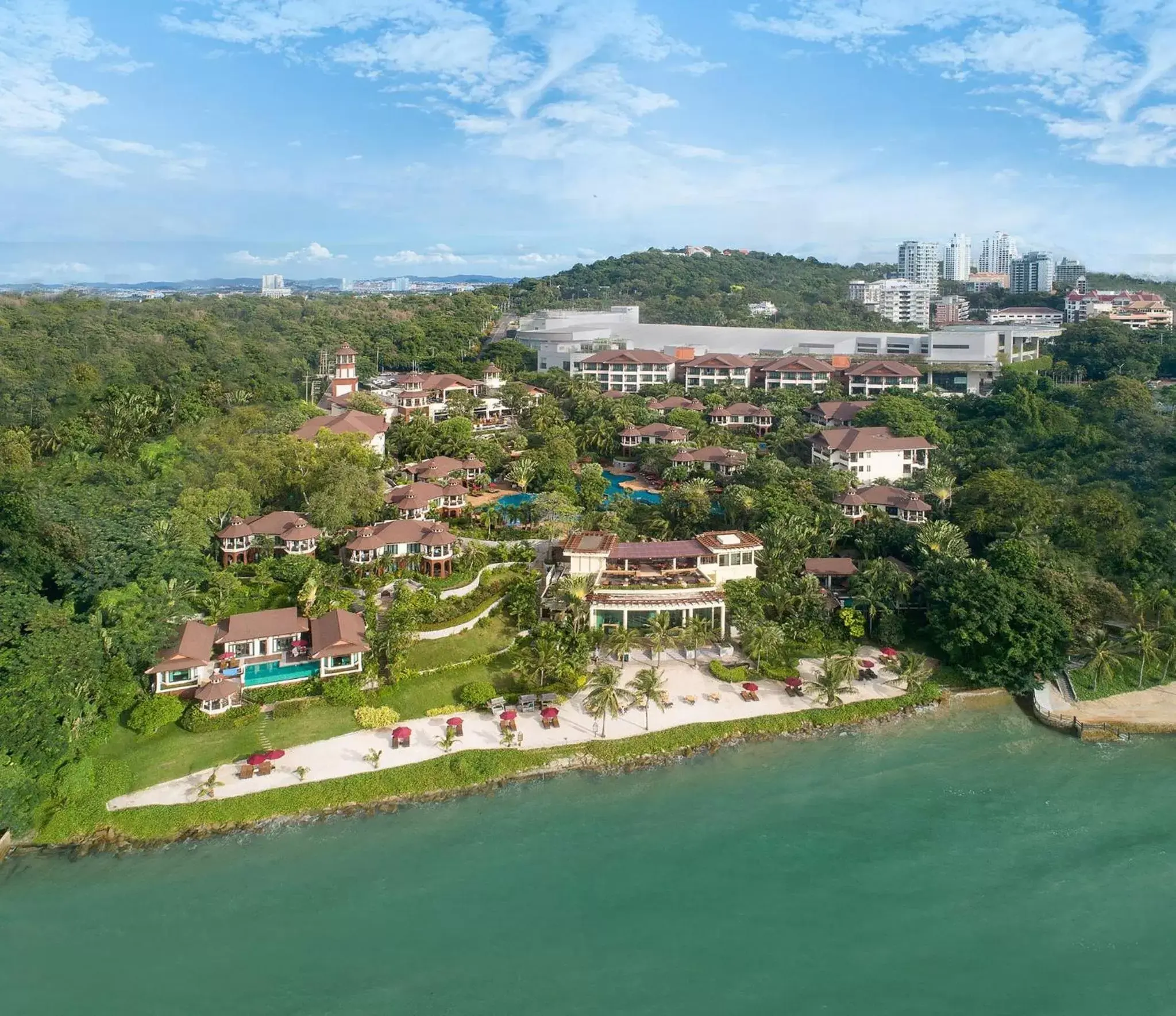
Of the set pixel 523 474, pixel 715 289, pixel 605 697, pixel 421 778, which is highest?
pixel 715 289

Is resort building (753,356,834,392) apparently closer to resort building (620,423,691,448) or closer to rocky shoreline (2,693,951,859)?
resort building (620,423,691,448)

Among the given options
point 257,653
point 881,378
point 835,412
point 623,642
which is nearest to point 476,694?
point 623,642

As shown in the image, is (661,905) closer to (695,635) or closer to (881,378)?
(695,635)

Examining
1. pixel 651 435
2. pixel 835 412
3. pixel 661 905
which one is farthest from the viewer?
pixel 835 412

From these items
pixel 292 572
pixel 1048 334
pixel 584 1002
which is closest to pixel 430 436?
pixel 292 572

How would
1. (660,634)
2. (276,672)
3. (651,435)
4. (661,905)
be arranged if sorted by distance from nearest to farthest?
(661,905), (276,672), (660,634), (651,435)

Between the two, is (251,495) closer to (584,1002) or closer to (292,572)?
(292,572)

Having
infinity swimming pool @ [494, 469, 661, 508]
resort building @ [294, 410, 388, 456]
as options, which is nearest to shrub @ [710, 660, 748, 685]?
infinity swimming pool @ [494, 469, 661, 508]

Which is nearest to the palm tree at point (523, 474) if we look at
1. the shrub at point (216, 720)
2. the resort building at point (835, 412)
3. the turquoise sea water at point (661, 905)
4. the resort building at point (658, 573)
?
the resort building at point (658, 573)
